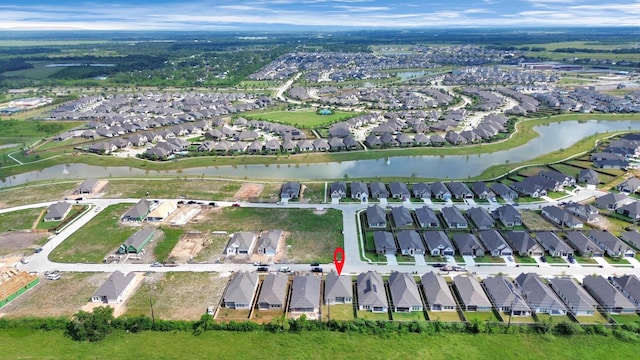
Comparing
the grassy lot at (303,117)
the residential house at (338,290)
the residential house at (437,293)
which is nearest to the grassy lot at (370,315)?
the residential house at (338,290)

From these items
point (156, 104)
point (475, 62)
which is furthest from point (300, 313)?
point (475, 62)

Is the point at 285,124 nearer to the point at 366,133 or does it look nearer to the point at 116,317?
the point at 366,133

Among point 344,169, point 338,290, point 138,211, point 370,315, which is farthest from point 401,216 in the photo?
point 138,211

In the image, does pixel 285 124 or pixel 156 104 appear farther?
pixel 156 104

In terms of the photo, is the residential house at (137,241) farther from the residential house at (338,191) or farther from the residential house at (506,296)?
the residential house at (506,296)

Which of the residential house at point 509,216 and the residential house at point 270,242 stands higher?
the residential house at point 509,216

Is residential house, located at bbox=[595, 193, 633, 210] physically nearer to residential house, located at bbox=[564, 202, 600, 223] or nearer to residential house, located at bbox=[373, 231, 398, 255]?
residential house, located at bbox=[564, 202, 600, 223]
